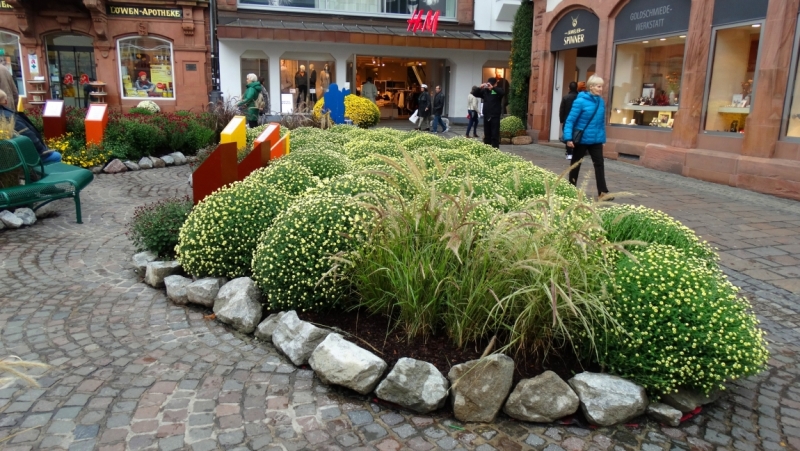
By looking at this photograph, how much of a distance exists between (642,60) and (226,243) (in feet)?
39.5

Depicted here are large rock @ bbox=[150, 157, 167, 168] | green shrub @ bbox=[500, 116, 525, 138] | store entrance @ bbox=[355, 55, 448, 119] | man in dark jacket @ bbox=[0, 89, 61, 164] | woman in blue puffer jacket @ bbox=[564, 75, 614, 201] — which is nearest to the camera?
man in dark jacket @ bbox=[0, 89, 61, 164]

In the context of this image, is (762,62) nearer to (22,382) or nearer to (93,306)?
(93,306)

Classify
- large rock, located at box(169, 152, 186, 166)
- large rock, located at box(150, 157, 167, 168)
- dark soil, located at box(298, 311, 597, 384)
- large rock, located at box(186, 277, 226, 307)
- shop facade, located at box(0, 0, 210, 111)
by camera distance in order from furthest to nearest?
1. shop facade, located at box(0, 0, 210, 111)
2. large rock, located at box(169, 152, 186, 166)
3. large rock, located at box(150, 157, 167, 168)
4. large rock, located at box(186, 277, 226, 307)
5. dark soil, located at box(298, 311, 597, 384)

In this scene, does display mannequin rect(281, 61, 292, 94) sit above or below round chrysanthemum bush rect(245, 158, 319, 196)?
above

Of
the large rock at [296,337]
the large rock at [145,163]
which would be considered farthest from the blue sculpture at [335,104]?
the large rock at [296,337]

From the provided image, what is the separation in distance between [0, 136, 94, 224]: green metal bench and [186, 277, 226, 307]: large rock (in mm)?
3438

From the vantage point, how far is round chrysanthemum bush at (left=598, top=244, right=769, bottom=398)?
321 centimetres

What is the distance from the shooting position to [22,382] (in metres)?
3.53

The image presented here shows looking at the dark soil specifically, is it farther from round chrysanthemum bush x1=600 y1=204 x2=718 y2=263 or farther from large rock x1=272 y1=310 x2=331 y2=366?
round chrysanthemum bush x1=600 y1=204 x2=718 y2=263

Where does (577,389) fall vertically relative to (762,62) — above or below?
below

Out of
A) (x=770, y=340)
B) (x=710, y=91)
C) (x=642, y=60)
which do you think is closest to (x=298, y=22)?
(x=642, y=60)

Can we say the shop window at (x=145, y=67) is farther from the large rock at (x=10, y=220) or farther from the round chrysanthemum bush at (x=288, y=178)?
the round chrysanthemum bush at (x=288, y=178)

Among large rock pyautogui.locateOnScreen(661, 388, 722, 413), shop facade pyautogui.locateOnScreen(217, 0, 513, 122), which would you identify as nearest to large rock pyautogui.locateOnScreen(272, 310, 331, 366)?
large rock pyautogui.locateOnScreen(661, 388, 722, 413)

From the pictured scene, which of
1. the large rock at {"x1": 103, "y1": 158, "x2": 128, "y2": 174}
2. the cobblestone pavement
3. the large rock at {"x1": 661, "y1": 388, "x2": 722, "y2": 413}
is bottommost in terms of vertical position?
the cobblestone pavement
